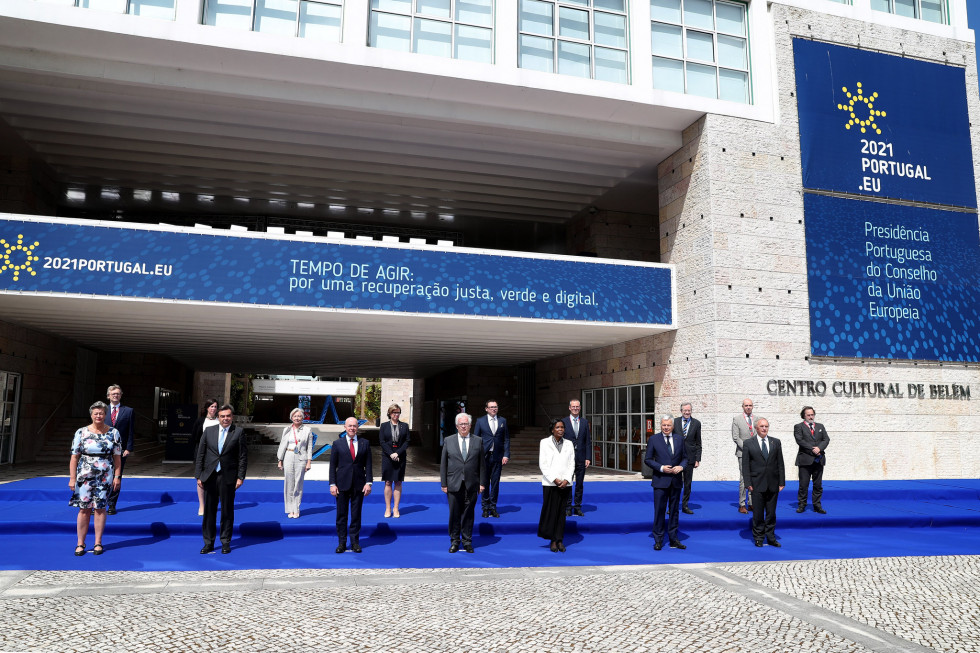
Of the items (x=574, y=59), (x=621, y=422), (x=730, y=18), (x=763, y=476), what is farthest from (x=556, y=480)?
(x=730, y=18)

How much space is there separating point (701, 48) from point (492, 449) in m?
10.8

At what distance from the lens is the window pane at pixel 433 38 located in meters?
13.8

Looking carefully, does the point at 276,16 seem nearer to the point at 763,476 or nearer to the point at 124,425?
the point at 124,425

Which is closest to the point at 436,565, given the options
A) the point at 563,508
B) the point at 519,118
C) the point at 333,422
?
the point at 563,508

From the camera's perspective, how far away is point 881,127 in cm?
1552

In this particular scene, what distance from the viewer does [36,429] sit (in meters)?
17.1

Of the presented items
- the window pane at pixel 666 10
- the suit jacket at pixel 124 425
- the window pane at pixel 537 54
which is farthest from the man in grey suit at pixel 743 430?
the suit jacket at pixel 124 425

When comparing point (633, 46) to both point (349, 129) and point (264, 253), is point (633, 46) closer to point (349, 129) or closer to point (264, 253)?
point (349, 129)

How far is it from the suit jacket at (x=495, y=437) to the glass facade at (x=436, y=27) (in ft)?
26.6

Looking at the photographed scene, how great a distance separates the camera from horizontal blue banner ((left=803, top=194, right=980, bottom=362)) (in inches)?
579

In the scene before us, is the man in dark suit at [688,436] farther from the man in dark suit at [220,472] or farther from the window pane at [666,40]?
the window pane at [666,40]

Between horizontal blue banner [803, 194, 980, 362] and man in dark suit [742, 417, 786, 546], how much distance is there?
20.8ft

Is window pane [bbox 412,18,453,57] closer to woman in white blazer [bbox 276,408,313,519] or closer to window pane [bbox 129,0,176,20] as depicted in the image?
window pane [bbox 129,0,176,20]

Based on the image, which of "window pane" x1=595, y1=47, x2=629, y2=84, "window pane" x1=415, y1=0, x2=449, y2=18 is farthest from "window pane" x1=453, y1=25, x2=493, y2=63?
"window pane" x1=595, y1=47, x2=629, y2=84
